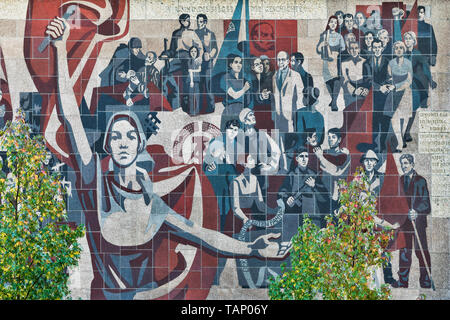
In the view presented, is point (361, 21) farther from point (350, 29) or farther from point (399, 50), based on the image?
point (399, 50)

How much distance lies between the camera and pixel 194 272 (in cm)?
1345

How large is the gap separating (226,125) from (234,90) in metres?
0.90

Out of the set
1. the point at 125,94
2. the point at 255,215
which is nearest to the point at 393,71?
the point at 255,215

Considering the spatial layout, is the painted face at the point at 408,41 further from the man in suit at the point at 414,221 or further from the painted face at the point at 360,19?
the man in suit at the point at 414,221

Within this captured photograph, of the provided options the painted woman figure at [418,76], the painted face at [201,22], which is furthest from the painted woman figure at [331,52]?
the painted face at [201,22]

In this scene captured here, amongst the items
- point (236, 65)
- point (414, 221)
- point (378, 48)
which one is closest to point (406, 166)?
point (414, 221)

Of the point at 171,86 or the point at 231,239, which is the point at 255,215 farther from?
the point at 171,86

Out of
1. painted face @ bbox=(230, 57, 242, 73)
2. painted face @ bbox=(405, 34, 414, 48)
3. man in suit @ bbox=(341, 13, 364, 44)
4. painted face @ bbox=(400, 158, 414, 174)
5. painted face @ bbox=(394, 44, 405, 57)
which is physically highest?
man in suit @ bbox=(341, 13, 364, 44)

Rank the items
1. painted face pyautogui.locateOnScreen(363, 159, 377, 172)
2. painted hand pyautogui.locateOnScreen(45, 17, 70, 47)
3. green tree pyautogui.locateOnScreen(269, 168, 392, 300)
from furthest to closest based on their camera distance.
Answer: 1. painted hand pyautogui.locateOnScreen(45, 17, 70, 47)
2. painted face pyautogui.locateOnScreen(363, 159, 377, 172)
3. green tree pyautogui.locateOnScreen(269, 168, 392, 300)

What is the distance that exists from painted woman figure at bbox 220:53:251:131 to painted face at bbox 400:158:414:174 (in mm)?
4108

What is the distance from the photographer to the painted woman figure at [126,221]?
13461 millimetres

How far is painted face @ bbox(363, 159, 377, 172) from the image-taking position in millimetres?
13523

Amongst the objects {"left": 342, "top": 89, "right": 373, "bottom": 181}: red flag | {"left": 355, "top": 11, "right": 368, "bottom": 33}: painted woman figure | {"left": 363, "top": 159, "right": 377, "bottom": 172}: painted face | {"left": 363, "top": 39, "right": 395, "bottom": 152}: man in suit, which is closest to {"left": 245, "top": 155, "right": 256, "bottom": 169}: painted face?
{"left": 342, "top": 89, "right": 373, "bottom": 181}: red flag

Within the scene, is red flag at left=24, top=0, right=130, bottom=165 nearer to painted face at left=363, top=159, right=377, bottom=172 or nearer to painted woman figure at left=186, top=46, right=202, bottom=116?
painted woman figure at left=186, top=46, right=202, bottom=116
